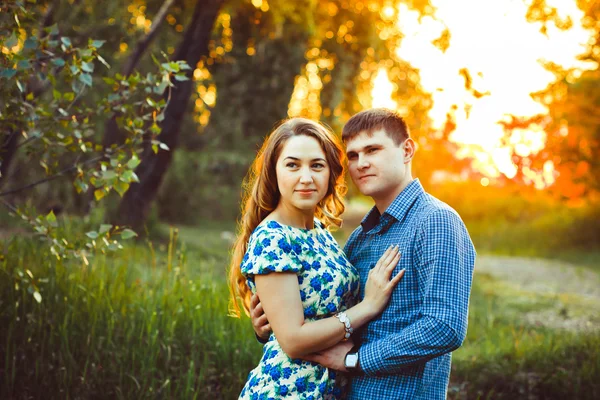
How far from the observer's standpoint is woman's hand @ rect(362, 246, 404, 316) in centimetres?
216

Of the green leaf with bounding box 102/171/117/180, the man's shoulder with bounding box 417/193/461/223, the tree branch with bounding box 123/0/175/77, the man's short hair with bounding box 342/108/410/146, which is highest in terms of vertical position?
the tree branch with bounding box 123/0/175/77

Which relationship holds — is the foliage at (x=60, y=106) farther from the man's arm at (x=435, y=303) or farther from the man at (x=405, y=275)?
the man's arm at (x=435, y=303)

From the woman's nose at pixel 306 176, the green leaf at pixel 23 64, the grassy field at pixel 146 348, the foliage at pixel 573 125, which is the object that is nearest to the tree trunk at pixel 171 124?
the grassy field at pixel 146 348

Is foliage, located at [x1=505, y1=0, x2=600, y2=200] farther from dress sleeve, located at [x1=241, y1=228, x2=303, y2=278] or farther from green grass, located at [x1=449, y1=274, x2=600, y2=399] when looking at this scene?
dress sleeve, located at [x1=241, y1=228, x2=303, y2=278]

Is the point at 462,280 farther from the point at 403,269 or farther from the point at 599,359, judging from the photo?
the point at 599,359

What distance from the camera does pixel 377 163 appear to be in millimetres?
2375

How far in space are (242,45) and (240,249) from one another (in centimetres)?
758

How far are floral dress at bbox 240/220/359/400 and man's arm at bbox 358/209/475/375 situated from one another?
191 millimetres

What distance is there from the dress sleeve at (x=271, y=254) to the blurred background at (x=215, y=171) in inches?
46.3

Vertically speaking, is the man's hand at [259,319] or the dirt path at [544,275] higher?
the dirt path at [544,275]

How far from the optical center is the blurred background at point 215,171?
10.9 ft

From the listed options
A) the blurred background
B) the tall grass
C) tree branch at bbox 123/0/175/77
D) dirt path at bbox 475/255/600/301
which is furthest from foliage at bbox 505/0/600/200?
the tall grass

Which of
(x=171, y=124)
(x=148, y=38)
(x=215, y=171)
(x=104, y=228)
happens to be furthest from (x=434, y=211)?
(x=215, y=171)


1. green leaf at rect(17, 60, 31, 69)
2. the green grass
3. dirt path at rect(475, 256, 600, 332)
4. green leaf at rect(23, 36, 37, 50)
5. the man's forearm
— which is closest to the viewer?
the man's forearm
